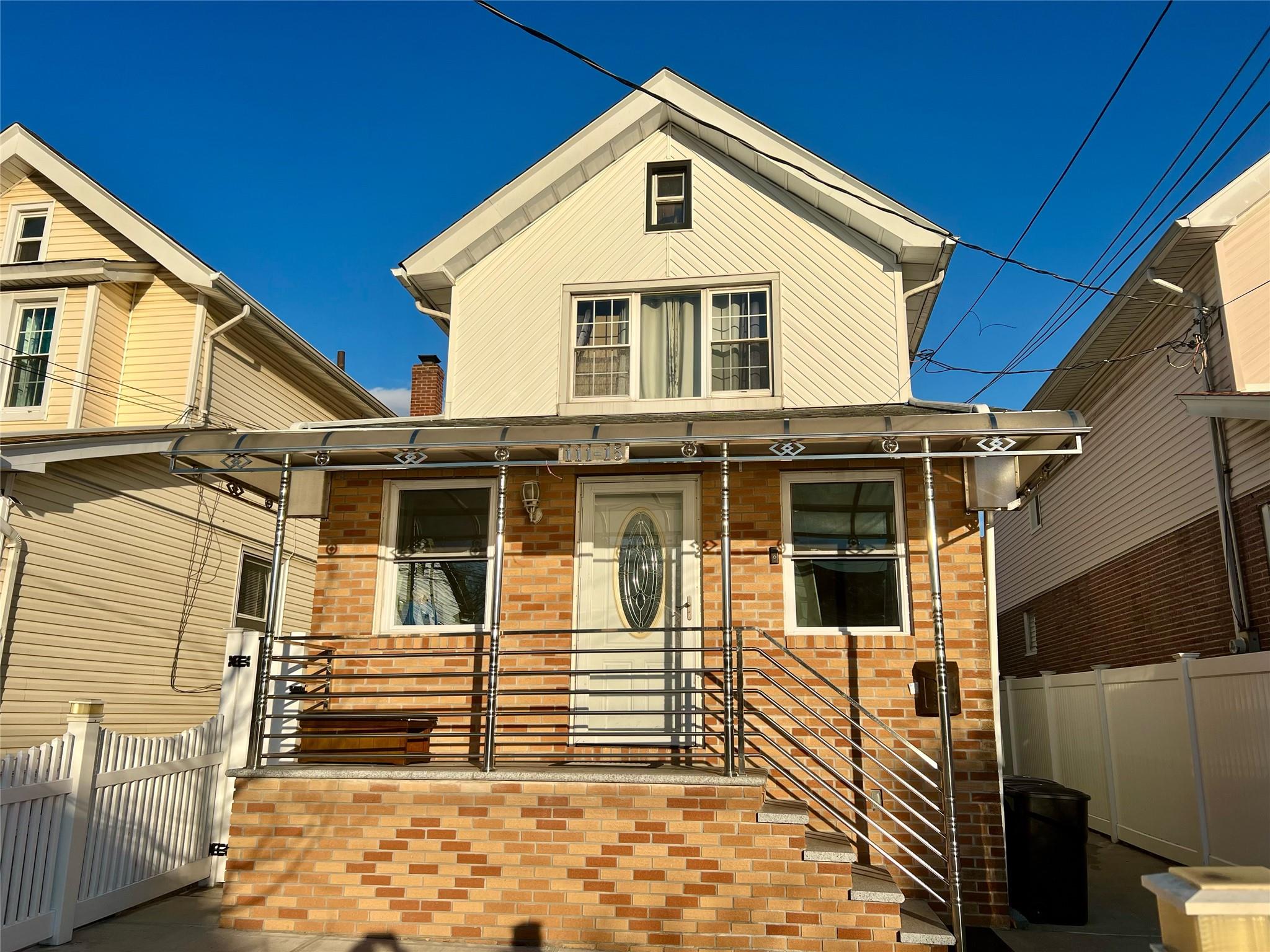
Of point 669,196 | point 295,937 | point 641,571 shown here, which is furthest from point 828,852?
point 669,196

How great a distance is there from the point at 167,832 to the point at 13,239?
10767 mm

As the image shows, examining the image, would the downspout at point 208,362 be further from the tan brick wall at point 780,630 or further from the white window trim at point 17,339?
the tan brick wall at point 780,630

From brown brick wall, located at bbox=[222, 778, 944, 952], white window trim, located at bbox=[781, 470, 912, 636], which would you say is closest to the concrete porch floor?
brown brick wall, located at bbox=[222, 778, 944, 952]

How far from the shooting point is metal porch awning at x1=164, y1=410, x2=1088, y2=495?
7027 mm

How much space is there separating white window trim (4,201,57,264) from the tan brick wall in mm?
8699

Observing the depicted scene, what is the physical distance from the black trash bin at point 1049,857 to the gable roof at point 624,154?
213 inches

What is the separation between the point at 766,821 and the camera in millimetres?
6422

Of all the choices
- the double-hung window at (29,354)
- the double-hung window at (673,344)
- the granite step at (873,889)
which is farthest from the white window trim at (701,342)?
the double-hung window at (29,354)

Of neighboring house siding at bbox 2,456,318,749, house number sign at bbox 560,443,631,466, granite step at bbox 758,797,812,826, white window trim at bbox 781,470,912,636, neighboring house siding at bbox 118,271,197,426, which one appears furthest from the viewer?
neighboring house siding at bbox 118,271,197,426

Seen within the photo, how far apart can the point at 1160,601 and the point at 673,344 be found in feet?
26.1

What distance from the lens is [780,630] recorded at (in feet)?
26.3

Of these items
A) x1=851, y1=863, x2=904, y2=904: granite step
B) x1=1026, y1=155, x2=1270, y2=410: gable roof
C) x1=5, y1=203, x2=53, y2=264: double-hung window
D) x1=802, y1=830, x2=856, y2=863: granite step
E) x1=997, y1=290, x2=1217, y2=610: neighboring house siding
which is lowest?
x1=851, y1=863, x2=904, y2=904: granite step

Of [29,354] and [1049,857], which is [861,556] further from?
[29,354]

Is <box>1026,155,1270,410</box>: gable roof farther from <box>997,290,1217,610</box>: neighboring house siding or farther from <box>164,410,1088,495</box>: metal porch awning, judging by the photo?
<box>164,410,1088,495</box>: metal porch awning
